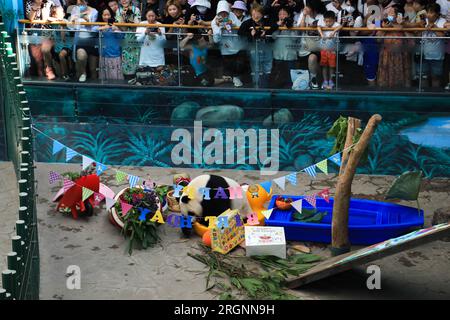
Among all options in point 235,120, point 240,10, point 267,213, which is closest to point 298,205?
point 267,213

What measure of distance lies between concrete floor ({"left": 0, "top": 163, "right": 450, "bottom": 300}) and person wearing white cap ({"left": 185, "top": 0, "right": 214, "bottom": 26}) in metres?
3.73

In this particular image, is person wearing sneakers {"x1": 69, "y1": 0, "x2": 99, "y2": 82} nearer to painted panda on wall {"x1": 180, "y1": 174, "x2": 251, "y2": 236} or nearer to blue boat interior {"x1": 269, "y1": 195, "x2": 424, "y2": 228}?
painted panda on wall {"x1": 180, "y1": 174, "x2": 251, "y2": 236}

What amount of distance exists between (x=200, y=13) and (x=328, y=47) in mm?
2089

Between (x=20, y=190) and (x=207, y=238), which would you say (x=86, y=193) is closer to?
(x=207, y=238)

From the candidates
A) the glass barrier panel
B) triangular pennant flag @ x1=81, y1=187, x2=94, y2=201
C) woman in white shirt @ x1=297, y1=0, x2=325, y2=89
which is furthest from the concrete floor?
woman in white shirt @ x1=297, y1=0, x2=325, y2=89

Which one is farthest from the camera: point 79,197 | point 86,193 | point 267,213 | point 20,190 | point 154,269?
point 79,197

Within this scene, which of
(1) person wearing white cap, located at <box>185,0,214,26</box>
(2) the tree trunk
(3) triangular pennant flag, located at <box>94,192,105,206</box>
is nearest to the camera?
(2) the tree trunk

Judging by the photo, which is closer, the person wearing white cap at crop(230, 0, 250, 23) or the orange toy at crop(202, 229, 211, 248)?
the orange toy at crop(202, 229, 211, 248)

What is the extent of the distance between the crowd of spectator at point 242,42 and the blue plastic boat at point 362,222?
8.85 ft

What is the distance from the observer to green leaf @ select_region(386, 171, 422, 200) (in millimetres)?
10953

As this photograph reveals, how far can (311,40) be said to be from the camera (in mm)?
13523

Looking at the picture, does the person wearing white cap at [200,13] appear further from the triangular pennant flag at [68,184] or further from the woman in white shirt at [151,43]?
the triangular pennant flag at [68,184]

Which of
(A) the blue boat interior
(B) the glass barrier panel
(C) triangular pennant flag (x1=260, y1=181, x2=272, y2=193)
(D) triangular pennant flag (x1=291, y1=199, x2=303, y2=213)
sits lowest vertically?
(A) the blue boat interior
